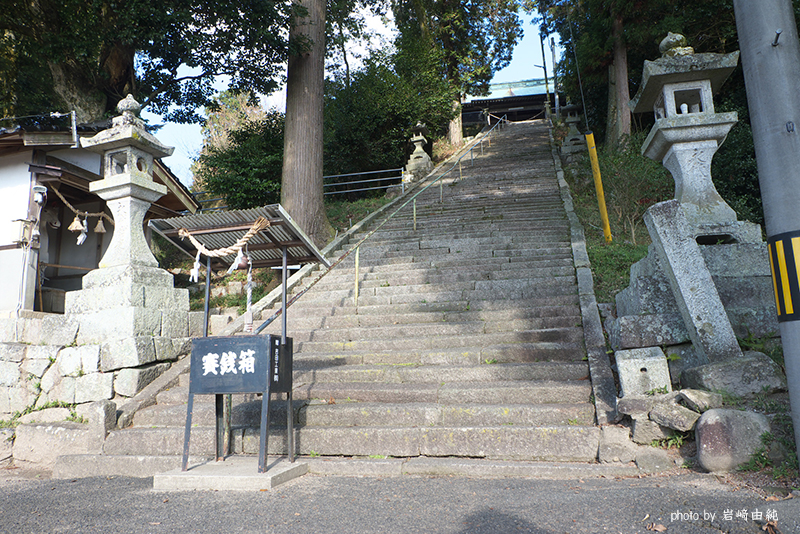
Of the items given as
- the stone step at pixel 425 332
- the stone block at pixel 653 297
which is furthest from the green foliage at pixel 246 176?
the stone block at pixel 653 297

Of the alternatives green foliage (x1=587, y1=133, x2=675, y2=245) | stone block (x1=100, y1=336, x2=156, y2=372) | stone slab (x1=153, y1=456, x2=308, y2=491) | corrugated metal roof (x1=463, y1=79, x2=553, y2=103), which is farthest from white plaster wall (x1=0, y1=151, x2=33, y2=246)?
corrugated metal roof (x1=463, y1=79, x2=553, y2=103)

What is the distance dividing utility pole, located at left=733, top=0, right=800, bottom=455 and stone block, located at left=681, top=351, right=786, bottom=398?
20.0 inches

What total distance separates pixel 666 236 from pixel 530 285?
8.70 ft

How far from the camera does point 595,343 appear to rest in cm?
511

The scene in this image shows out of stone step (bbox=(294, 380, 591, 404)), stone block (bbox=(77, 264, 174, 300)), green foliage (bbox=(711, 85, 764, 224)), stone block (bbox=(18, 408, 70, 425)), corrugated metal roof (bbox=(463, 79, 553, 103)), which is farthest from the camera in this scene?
corrugated metal roof (bbox=(463, 79, 553, 103))

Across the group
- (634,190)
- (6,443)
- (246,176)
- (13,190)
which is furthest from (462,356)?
(246,176)

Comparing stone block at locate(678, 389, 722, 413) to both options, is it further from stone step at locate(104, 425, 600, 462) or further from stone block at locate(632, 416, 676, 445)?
stone step at locate(104, 425, 600, 462)

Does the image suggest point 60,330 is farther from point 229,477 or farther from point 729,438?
point 729,438

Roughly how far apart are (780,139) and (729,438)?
6.45 ft

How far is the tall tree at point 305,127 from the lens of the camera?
1020cm

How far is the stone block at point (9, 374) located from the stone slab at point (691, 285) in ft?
22.7

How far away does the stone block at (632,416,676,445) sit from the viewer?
12.0 ft

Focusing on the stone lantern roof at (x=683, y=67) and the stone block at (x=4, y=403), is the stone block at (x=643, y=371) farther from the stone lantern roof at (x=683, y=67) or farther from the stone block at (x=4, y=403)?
the stone block at (x=4, y=403)

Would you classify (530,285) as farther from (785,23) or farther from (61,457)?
(61,457)
